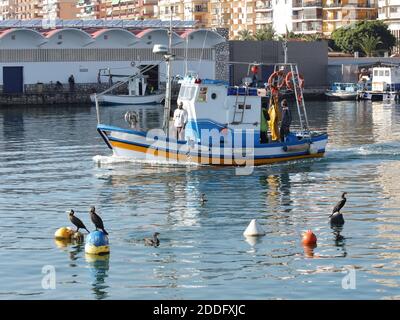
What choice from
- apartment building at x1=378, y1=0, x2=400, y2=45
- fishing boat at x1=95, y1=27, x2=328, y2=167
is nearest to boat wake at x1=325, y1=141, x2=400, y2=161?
fishing boat at x1=95, y1=27, x2=328, y2=167

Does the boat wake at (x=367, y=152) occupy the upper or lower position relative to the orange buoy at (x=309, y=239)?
upper

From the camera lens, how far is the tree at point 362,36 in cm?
11181

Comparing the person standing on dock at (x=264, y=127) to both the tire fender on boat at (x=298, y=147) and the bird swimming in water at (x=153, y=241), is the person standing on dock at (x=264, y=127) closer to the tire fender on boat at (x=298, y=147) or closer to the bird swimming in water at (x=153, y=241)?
the tire fender on boat at (x=298, y=147)

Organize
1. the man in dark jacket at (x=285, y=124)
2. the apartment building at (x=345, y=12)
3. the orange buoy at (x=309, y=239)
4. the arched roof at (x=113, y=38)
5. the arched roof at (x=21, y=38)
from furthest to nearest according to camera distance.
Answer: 1. the apartment building at (x=345, y=12)
2. the arched roof at (x=113, y=38)
3. the arched roof at (x=21, y=38)
4. the man in dark jacket at (x=285, y=124)
5. the orange buoy at (x=309, y=239)

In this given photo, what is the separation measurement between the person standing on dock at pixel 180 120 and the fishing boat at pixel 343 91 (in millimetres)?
52809

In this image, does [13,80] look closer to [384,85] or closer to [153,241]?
[384,85]

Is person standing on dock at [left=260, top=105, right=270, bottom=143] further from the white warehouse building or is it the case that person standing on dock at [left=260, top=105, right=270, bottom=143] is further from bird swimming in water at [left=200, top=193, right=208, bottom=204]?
the white warehouse building

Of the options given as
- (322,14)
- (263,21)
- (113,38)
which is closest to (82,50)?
(113,38)

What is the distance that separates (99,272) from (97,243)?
4.74 ft

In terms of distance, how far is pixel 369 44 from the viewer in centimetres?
10956

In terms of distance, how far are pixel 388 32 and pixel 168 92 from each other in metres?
80.5

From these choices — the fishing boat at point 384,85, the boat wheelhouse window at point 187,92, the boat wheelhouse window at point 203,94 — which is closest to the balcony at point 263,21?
the fishing boat at point 384,85
